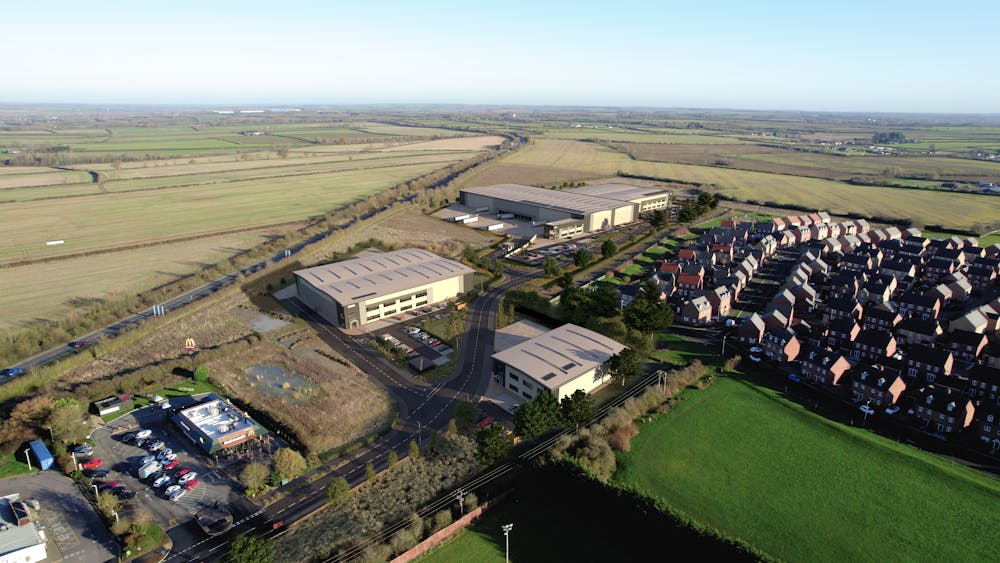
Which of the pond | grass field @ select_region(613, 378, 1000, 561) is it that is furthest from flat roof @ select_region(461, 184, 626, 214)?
the pond

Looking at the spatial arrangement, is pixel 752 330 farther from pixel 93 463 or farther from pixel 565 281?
pixel 93 463

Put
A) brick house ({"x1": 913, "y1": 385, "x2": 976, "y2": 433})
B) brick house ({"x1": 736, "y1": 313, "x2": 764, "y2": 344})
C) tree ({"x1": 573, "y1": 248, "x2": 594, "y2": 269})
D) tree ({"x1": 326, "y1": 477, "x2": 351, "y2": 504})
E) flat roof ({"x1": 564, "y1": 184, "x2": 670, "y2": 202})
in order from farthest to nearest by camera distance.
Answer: flat roof ({"x1": 564, "y1": 184, "x2": 670, "y2": 202})
tree ({"x1": 573, "y1": 248, "x2": 594, "y2": 269})
brick house ({"x1": 736, "y1": 313, "x2": 764, "y2": 344})
brick house ({"x1": 913, "y1": 385, "x2": 976, "y2": 433})
tree ({"x1": 326, "y1": 477, "x2": 351, "y2": 504})

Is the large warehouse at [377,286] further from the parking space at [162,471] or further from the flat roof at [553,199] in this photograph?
the flat roof at [553,199]

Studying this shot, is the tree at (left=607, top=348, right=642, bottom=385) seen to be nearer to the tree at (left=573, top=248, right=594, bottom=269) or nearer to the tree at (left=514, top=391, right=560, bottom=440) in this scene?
the tree at (left=514, top=391, right=560, bottom=440)

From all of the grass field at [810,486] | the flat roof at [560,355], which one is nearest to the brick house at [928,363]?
the grass field at [810,486]

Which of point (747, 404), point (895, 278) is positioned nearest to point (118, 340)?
point (747, 404)

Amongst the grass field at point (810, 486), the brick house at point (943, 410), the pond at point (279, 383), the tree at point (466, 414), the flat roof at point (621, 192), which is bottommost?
the pond at point (279, 383)
